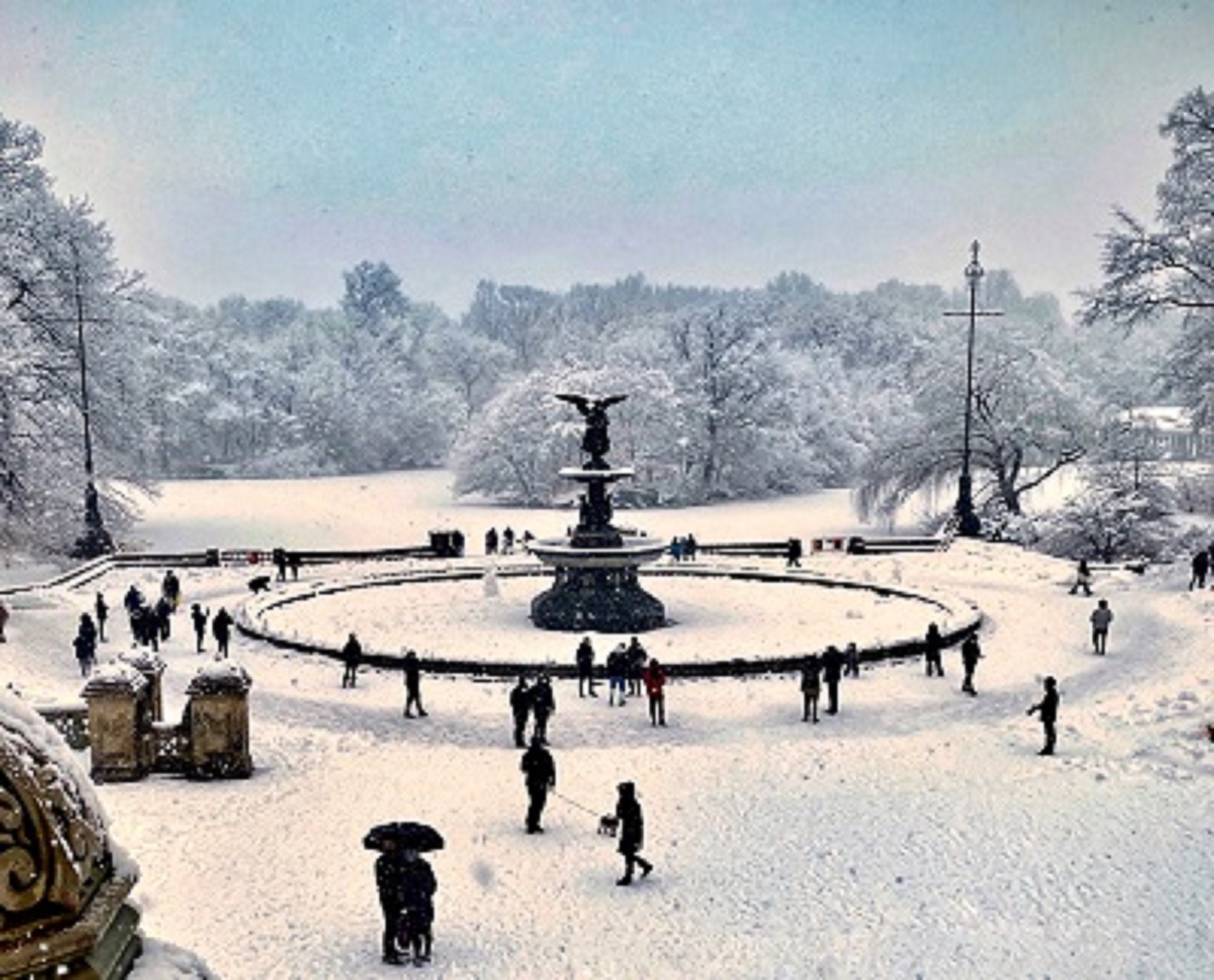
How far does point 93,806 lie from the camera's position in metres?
3.36

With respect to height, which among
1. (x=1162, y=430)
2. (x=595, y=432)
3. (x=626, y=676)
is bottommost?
(x=626, y=676)

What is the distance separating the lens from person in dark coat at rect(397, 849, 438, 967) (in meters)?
9.26

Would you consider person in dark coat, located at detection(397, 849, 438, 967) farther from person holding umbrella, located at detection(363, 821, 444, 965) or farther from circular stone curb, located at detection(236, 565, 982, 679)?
circular stone curb, located at detection(236, 565, 982, 679)

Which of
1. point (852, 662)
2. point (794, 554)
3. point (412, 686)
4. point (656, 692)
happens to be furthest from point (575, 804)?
point (794, 554)

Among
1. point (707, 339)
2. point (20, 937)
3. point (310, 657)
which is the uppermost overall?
point (707, 339)

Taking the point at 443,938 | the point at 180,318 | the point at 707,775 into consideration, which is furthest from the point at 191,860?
the point at 180,318

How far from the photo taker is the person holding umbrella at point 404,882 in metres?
9.26

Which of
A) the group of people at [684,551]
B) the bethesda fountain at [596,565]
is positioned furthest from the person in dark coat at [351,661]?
the group of people at [684,551]

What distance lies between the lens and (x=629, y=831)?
36.9 feet

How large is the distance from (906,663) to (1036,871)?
1006 centimetres

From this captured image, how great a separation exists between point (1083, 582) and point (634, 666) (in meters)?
14.9

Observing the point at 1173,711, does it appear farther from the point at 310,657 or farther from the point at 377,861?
the point at 310,657

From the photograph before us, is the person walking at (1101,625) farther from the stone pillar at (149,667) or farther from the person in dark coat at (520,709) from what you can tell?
the stone pillar at (149,667)

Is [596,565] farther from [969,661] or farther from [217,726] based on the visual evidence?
Answer: [217,726]
